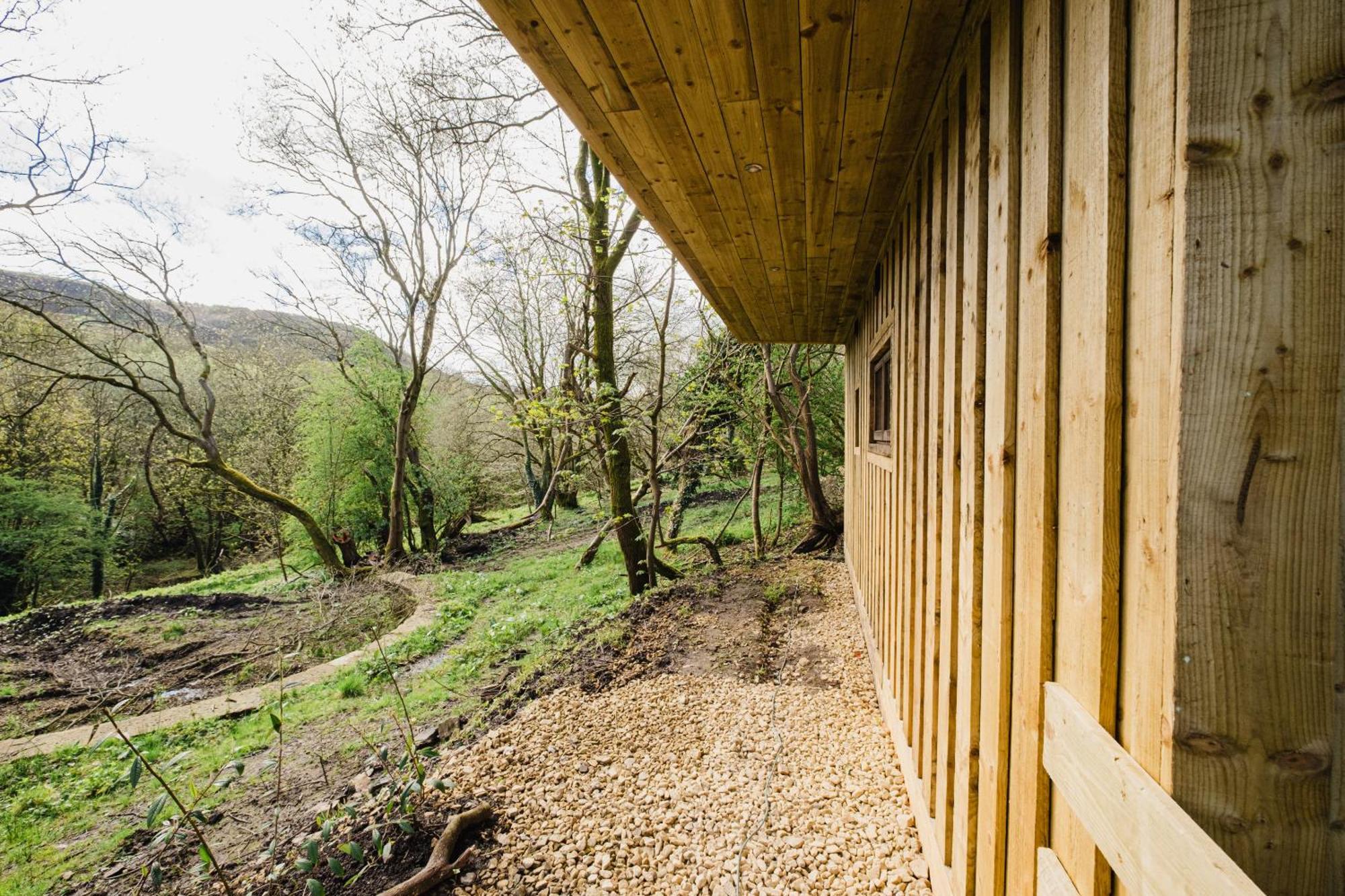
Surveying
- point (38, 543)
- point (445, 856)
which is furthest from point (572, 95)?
point (38, 543)

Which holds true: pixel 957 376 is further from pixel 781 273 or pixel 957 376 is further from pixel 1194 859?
pixel 781 273

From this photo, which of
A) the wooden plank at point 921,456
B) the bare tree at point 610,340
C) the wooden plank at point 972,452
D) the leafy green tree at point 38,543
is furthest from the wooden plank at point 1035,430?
the leafy green tree at point 38,543

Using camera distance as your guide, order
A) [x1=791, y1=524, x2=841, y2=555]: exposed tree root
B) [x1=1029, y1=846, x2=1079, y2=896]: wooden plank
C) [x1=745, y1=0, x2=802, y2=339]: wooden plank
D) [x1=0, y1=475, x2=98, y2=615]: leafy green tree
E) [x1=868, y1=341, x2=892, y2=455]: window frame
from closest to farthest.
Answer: [x1=1029, y1=846, x2=1079, y2=896]: wooden plank, [x1=745, y1=0, x2=802, y2=339]: wooden plank, [x1=868, y1=341, x2=892, y2=455]: window frame, [x1=791, y1=524, x2=841, y2=555]: exposed tree root, [x1=0, y1=475, x2=98, y2=615]: leafy green tree

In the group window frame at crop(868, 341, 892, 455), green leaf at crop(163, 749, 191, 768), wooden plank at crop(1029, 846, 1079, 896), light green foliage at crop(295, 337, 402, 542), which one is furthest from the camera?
light green foliage at crop(295, 337, 402, 542)

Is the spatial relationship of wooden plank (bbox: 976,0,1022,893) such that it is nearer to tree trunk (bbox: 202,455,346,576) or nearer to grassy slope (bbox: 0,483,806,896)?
grassy slope (bbox: 0,483,806,896)

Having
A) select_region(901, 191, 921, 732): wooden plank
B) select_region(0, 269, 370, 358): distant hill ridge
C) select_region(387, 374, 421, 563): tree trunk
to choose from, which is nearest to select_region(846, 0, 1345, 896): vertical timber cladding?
select_region(901, 191, 921, 732): wooden plank

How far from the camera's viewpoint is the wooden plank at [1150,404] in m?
0.62

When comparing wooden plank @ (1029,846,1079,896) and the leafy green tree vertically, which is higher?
wooden plank @ (1029,846,1079,896)

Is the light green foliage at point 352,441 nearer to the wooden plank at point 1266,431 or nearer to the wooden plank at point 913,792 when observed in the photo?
the wooden plank at point 913,792

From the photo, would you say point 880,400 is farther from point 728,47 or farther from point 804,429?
point 804,429

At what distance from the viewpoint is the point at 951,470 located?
158 centimetres

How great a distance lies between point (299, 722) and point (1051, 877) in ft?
17.4

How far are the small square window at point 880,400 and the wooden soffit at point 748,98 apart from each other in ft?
3.32

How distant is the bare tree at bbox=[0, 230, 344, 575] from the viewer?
7.94 meters
